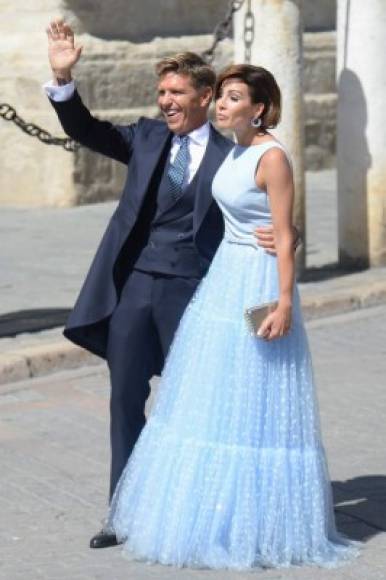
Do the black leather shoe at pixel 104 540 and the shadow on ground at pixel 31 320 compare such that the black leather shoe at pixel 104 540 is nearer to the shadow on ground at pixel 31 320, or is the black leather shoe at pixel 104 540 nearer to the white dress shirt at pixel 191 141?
the white dress shirt at pixel 191 141

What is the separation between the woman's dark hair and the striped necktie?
290mm

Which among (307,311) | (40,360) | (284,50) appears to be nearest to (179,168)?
(40,360)

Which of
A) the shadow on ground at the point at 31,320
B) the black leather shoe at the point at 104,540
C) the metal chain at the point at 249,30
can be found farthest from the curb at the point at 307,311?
the black leather shoe at the point at 104,540

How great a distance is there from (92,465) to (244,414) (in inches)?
58.8

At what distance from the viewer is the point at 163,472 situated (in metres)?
5.89

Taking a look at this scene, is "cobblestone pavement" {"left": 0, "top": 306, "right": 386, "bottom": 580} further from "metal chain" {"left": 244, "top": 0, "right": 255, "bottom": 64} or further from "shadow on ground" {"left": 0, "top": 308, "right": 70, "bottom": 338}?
"metal chain" {"left": 244, "top": 0, "right": 255, "bottom": 64}

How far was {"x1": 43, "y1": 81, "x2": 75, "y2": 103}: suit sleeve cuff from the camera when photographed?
5.99m

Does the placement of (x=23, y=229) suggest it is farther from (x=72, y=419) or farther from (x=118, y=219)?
(x=118, y=219)

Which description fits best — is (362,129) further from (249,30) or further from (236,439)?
(236,439)

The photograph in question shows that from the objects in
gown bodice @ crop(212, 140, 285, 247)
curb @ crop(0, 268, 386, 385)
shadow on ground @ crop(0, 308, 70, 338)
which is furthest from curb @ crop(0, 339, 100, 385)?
gown bodice @ crop(212, 140, 285, 247)

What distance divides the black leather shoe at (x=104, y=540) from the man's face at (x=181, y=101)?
4.60 feet

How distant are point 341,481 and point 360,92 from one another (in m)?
4.30

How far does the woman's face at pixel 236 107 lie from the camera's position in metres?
5.85

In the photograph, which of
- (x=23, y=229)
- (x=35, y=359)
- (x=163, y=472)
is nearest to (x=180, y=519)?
(x=163, y=472)
